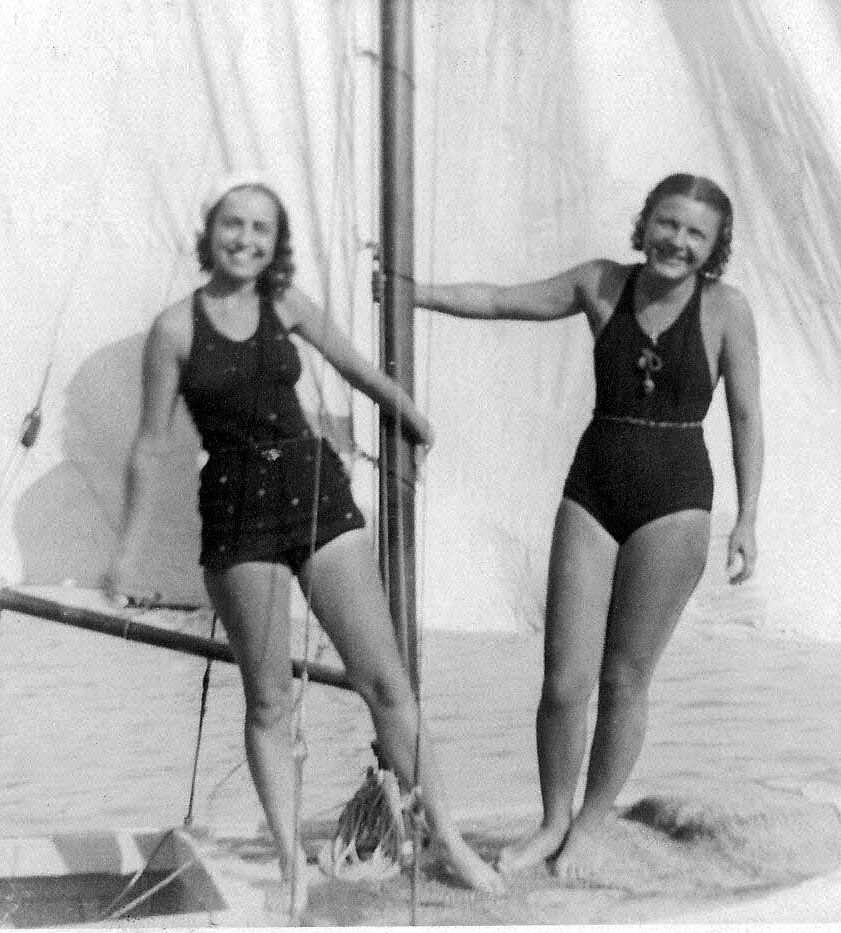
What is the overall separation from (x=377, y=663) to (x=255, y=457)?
37cm

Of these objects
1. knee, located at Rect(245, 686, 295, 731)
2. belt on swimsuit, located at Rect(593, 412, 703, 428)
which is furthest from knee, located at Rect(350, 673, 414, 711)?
belt on swimsuit, located at Rect(593, 412, 703, 428)

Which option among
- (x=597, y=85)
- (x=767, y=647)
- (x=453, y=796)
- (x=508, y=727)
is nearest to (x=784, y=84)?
(x=597, y=85)

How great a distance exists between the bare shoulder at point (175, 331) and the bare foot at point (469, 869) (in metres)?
0.87

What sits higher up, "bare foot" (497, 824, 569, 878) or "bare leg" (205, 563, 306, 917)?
"bare leg" (205, 563, 306, 917)

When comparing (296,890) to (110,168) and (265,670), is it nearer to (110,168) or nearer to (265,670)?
(265,670)

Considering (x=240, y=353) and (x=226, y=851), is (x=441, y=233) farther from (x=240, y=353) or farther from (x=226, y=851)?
(x=226, y=851)

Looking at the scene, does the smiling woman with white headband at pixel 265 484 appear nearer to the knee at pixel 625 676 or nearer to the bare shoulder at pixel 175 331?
the bare shoulder at pixel 175 331

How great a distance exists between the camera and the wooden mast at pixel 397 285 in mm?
2033

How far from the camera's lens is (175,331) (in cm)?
194

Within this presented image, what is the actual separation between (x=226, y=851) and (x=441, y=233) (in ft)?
3.53

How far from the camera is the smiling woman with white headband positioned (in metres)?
1.93

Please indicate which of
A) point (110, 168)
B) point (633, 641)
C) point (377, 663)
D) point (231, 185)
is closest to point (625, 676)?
A: point (633, 641)

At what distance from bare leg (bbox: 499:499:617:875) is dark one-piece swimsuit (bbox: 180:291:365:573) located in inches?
13.7

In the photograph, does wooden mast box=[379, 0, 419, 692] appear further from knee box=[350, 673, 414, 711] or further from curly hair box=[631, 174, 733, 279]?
curly hair box=[631, 174, 733, 279]
